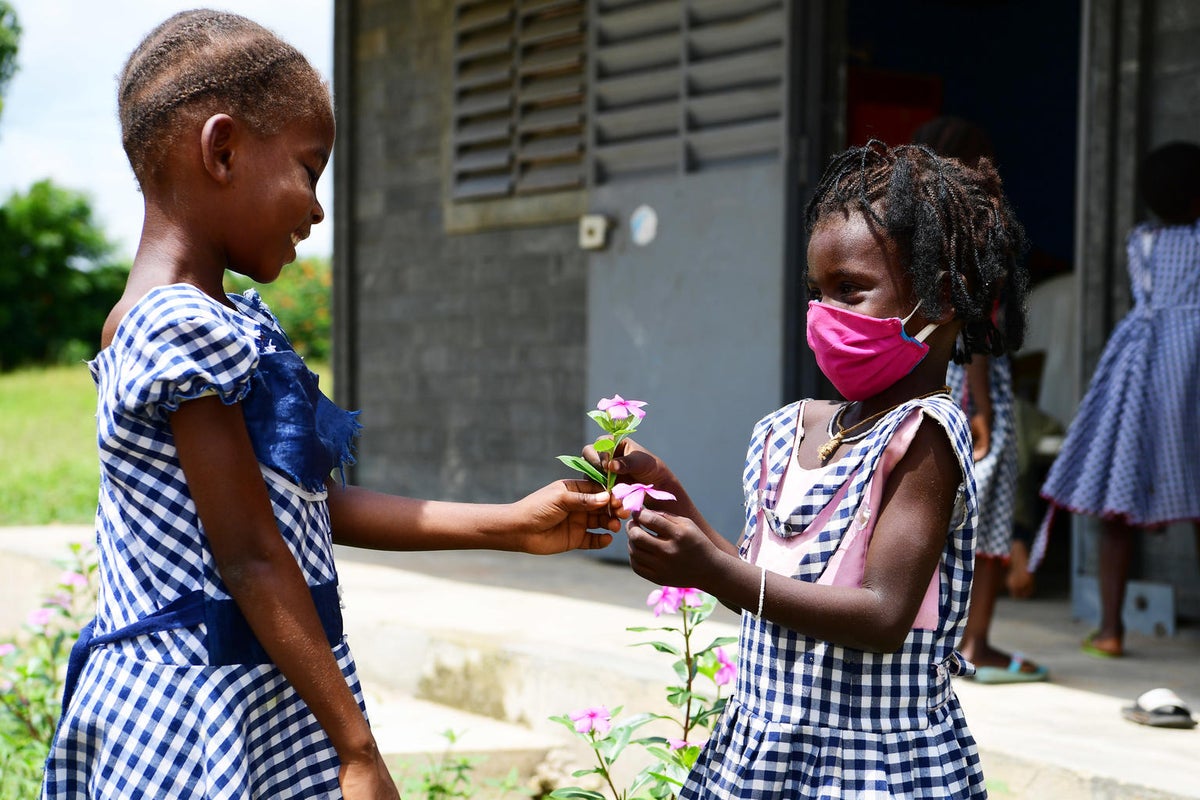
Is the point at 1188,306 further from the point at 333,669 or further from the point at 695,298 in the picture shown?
the point at 333,669

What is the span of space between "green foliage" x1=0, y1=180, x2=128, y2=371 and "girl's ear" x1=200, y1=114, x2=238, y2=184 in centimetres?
2800

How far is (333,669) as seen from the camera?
1.62 m

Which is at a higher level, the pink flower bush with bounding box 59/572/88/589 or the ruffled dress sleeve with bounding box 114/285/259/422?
the ruffled dress sleeve with bounding box 114/285/259/422

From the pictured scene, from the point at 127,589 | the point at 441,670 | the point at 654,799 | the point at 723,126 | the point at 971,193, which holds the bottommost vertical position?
the point at 441,670

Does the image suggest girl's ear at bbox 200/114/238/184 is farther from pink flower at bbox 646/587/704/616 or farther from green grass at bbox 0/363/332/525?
green grass at bbox 0/363/332/525

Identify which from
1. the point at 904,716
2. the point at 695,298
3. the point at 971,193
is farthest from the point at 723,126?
the point at 904,716

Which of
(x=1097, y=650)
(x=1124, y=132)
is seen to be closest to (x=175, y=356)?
(x=1097, y=650)

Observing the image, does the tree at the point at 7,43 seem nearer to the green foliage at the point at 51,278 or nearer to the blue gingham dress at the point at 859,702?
the green foliage at the point at 51,278

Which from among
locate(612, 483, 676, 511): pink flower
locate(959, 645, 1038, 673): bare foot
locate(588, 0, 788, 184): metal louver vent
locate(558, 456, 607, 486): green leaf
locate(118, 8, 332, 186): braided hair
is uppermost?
locate(588, 0, 788, 184): metal louver vent

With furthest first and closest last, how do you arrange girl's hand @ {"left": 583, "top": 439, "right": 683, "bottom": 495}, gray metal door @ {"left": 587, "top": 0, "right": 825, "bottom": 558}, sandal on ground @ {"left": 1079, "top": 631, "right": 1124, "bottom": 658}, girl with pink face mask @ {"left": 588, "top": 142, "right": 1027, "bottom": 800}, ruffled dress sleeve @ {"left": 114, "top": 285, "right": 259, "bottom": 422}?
1. gray metal door @ {"left": 587, "top": 0, "right": 825, "bottom": 558}
2. sandal on ground @ {"left": 1079, "top": 631, "right": 1124, "bottom": 658}
3. girl's hand @ {"left": 583, "top": 439, "right": 683, "bottom": 495}
4. girl with pink face mask @ {"left": 588, "top": 142, "right": 1027, "bottom": 800}
5. ruffled dress sleeve @ {"left": 114, "top": 285, "right": 259, "bottom": 422}

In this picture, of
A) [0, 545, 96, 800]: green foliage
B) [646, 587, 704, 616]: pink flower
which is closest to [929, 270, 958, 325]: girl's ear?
[646, 587, 704, 616]: pink flower

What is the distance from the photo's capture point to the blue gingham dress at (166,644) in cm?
157

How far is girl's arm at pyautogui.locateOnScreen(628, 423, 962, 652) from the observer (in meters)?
1.73

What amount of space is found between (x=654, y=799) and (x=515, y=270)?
5.13 metres
